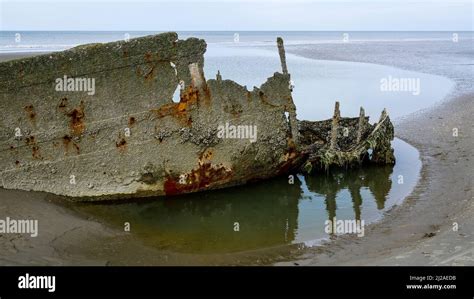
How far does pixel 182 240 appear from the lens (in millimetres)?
8570

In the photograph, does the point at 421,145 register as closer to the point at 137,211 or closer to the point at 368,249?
the point at 368,249

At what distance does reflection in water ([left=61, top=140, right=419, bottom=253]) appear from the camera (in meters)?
8.66

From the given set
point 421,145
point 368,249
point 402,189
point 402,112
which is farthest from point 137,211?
point 402,112

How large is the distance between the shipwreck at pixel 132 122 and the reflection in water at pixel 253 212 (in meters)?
0.41

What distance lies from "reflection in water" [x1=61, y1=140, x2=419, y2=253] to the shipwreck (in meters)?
0.41

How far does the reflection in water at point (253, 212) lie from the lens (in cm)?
866

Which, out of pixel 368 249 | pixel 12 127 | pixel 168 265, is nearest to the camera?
pixel 168 265

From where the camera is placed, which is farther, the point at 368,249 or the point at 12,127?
the point at 12,127

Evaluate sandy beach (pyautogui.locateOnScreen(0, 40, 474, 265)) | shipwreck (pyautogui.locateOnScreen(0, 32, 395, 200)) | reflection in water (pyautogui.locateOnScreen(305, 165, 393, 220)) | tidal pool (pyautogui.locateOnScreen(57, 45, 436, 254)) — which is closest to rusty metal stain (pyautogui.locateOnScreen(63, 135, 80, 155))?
shipwreck (pyautogui.locateOnScreen(0, 32, 395, 200))

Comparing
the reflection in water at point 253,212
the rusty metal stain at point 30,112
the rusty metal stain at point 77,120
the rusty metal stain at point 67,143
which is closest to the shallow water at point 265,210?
the reflection in water at point 253,212

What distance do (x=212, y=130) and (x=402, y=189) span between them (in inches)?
178

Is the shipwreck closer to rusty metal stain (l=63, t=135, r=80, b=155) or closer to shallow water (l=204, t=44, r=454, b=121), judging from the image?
rusty metal stain (l=63, t=135, r=80, b=155)

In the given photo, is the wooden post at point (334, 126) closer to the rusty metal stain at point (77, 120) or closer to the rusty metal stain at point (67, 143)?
the rusty metal stain at point (77, 120)

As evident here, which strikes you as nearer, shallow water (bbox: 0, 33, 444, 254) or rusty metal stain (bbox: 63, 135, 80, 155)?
shallow water (bbox: 0, 33, 444, 254)
